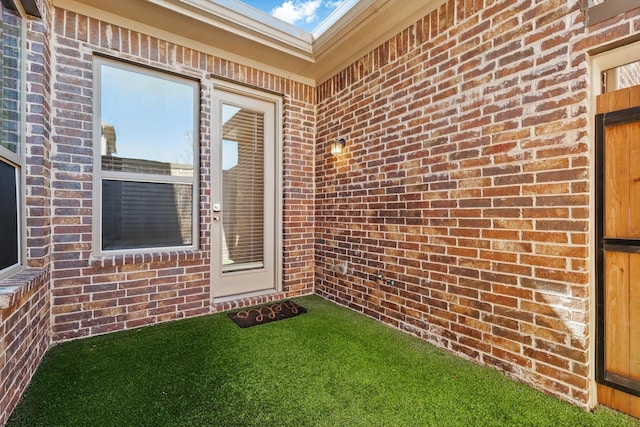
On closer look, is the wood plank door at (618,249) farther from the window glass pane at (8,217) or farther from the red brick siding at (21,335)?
the window glass pane at (8,217)

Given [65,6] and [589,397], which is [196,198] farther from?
[589,397]

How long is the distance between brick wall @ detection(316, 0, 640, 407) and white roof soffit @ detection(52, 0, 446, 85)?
7.1 inches

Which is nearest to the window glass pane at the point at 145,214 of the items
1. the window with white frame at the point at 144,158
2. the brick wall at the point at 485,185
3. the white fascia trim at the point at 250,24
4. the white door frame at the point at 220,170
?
the window with white frame at the point at 144,158

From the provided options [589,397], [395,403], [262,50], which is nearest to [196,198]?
[262,50]

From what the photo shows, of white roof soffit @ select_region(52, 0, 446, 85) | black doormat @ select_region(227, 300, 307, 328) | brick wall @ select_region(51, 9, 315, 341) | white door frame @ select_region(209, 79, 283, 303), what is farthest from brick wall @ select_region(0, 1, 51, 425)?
black doormat @ select_region(227, 300, 307, 328)

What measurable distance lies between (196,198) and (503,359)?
2.92 meters

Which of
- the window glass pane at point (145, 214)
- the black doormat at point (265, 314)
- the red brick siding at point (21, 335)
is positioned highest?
the window glass pane at point (145, 214)

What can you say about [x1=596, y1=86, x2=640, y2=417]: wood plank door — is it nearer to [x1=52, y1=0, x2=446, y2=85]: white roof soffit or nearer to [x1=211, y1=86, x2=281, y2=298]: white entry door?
[x1=52, y1=0, x2=446, y2=85]: white roof soffit

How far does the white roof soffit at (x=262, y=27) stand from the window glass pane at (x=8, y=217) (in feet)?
5.17

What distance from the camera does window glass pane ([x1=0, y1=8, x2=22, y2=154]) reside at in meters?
1.73

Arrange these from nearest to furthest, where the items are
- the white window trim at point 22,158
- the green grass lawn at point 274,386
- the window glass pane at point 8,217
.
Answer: the green grass lawn at point 274,386 < the window glass pane at point 8,217 < the white window trim at point 22,158

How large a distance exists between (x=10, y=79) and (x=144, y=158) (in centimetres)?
100

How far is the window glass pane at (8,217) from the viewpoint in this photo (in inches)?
64.1

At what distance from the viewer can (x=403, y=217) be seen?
259 centimetres
